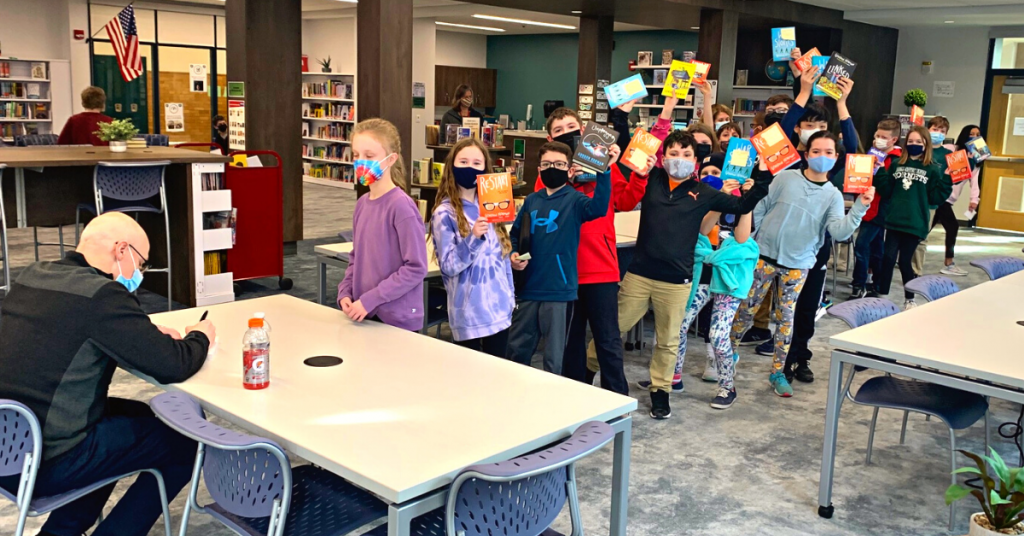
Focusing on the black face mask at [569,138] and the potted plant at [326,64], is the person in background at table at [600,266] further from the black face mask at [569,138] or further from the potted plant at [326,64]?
the potted plant at [326,64]

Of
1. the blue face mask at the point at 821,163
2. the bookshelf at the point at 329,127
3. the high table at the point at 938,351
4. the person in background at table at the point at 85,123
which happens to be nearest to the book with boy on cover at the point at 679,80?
the blue face mask at the point at 821,163

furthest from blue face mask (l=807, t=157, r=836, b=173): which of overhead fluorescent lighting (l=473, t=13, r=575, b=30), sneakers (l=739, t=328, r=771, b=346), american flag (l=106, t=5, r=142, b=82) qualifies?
overhead fluorescent lighting (l=473, t=13, r=575, b=30)

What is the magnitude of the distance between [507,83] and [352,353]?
621 inches

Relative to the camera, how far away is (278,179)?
670 centimetres

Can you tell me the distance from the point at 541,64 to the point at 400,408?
51.6ft

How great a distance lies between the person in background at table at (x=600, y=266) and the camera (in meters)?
3.94

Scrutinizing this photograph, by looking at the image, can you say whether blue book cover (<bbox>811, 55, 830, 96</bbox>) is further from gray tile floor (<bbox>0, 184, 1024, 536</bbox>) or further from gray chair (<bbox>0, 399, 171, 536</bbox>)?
gray chair (<bbox>0, 399, 171, 536</bbox>)

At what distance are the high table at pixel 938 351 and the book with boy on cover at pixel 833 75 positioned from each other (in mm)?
1297

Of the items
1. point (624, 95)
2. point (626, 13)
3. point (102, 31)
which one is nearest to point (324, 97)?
point (102, 31)

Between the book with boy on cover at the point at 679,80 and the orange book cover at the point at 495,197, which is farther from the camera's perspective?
the book with boy on cover at the point at 679,80

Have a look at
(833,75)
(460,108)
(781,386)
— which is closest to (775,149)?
(833,75)

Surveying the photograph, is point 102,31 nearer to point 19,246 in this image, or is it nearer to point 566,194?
point 19,246

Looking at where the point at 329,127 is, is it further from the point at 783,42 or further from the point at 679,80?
the point at 679,80

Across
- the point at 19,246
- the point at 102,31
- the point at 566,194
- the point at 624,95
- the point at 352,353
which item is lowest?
the point at 19,246
